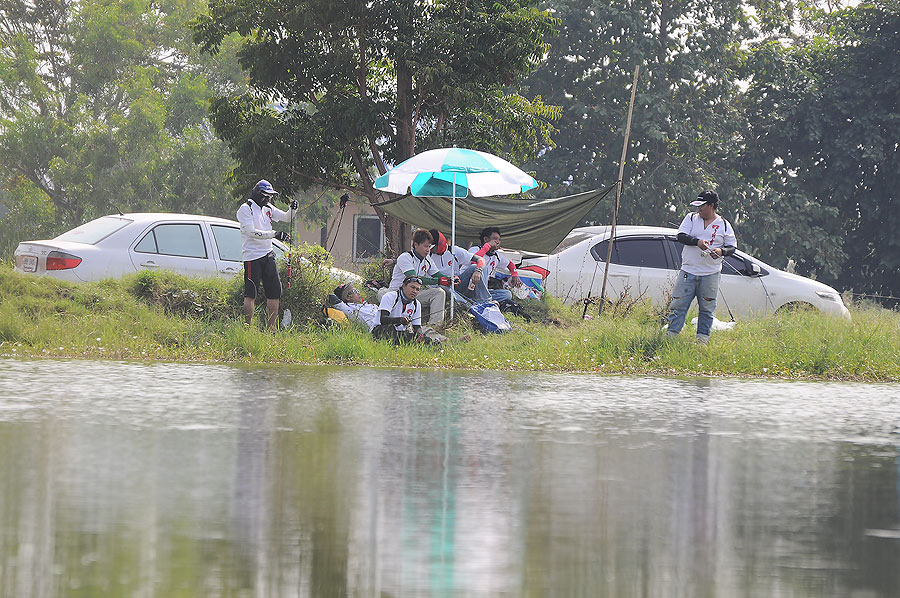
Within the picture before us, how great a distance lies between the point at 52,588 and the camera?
4.21 metres

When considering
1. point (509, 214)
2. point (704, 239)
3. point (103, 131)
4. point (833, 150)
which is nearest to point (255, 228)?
point (509, 214)

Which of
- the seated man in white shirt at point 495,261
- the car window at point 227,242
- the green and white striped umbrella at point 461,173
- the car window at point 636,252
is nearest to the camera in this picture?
the green and white striped umbrella at point 461,173

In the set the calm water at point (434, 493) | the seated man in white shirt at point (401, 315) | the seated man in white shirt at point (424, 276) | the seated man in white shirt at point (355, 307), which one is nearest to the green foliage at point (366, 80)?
the seated man in white shirt at point (424, 276)

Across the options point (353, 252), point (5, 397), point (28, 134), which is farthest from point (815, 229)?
point (5, 397)

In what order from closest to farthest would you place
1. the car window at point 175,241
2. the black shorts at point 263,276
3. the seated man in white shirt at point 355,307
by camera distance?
1. the black shorts at point 263,276
2. the seated man in white shirt at point 355,307
3. the car window at point 175,241

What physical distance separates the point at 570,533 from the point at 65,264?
1173 centimetres

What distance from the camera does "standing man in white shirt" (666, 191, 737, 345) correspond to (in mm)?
13258

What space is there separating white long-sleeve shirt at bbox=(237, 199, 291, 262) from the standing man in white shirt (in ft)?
14.6

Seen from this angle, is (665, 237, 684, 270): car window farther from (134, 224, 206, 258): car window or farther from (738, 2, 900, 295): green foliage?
(738, 2, 900, 295): green foliage

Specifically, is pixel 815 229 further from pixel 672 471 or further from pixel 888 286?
pixel 672 471

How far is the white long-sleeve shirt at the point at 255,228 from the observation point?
13570 mm

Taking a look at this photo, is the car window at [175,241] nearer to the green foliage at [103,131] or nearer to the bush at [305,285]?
the bush at [305,285]

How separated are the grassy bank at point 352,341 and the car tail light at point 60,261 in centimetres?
95

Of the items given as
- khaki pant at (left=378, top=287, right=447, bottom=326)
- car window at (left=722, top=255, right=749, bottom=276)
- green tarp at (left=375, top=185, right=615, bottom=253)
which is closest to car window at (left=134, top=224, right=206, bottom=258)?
green tarp at (left=375, top=185, right=615, bottom=253)
